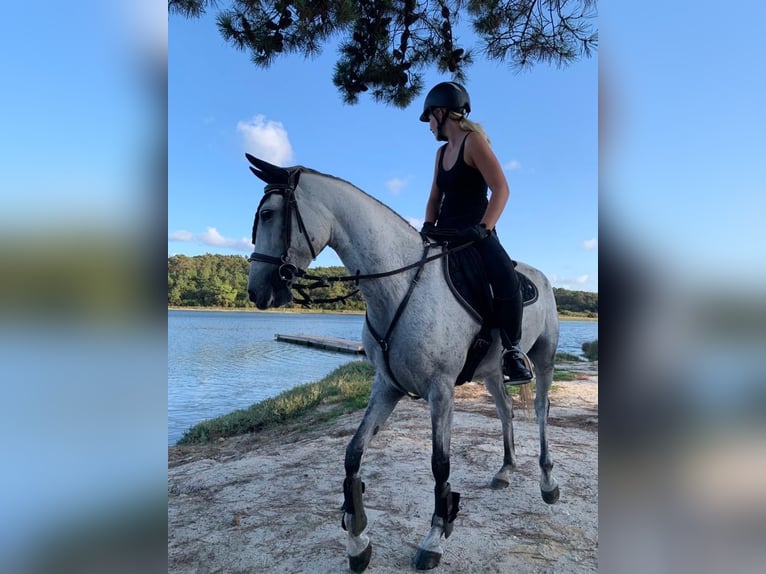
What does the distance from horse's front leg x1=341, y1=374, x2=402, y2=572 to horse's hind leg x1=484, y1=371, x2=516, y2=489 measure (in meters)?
1.37

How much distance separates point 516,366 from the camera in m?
2.67

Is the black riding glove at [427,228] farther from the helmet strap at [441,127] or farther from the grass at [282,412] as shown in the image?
the grass at [282,412]

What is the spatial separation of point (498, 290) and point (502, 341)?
1.12 ft

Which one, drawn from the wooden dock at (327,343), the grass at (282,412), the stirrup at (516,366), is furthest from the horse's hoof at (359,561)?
the wooden dock at (327,343)

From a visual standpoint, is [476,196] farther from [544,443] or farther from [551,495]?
[551,495]

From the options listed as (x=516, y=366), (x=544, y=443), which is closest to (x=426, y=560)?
(x=516, y=366)

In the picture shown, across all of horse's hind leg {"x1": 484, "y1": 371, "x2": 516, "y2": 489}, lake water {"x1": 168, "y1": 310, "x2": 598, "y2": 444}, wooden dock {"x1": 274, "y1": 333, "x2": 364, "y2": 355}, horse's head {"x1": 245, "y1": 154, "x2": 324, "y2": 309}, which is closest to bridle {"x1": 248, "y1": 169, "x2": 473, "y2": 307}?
horse's head {"x1": 245, "y1": 154, "x2": 324, "y2": 309}

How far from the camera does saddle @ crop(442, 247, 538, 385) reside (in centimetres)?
261

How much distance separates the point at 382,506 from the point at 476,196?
2.50m

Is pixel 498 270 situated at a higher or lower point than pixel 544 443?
higher

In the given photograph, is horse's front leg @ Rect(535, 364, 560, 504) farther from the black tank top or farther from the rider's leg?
the black tank top

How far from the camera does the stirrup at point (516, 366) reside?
2.66 meters
